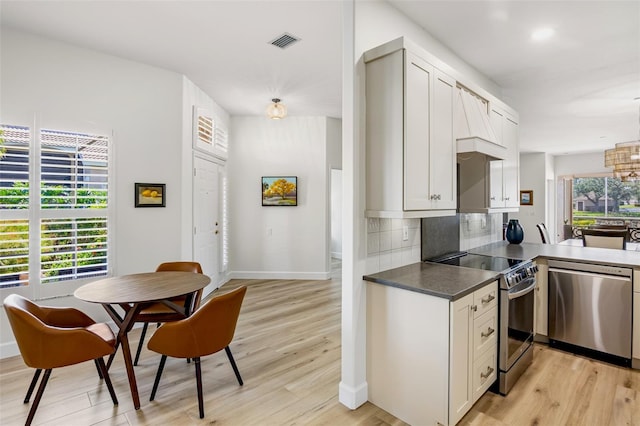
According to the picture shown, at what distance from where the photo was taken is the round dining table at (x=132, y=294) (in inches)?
84.7

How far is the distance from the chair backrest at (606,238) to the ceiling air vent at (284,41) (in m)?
4.48

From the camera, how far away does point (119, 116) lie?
3529 mm

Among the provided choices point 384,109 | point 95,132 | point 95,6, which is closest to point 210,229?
point 95,132

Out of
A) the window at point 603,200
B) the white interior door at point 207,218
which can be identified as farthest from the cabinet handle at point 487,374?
the window at point 603,200

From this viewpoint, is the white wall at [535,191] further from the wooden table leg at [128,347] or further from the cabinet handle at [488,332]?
the wooden table leg at [128,347]

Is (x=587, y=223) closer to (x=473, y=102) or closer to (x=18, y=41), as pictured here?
(x=473, y=102)

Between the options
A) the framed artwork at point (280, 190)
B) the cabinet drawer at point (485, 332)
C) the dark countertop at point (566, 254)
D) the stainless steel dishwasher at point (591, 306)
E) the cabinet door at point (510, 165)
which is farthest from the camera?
the framed artwork at point (280, 190)

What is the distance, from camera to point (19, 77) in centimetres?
298

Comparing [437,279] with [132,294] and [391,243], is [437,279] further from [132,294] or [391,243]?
[132,294]

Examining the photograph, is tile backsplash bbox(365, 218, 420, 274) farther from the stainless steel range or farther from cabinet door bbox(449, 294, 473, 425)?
cabinet door bbox(449, 294, 473, 425)

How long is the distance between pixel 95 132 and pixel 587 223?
Result: 12.8m

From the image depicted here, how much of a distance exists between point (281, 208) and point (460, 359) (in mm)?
4276

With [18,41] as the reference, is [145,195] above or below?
below

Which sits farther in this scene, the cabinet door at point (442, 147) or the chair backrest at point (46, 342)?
the cabinet door at point (442, 147)
